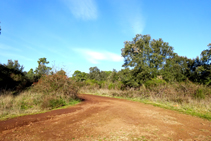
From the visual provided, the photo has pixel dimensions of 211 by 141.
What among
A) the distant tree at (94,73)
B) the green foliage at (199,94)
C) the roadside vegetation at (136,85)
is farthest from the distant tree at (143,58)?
the distant tree at (94,73)

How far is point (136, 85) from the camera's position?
20.6 meters

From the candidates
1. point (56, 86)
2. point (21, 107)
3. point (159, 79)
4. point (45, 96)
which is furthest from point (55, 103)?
point (159, 79)

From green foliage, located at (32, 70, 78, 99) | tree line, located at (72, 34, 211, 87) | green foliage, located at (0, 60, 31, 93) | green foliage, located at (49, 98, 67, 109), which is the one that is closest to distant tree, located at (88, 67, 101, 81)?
tree line, located at (72, 34, 211, 87)

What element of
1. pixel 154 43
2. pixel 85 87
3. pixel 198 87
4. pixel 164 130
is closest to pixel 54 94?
pixel 164 130

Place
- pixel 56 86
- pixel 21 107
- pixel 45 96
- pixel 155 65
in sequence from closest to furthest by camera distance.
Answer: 1. pixel 21 107
2. pixel 45 96
3. pixel 56 86
4. pixel 155 65

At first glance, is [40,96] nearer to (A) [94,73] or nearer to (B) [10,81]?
(B) [10,81]

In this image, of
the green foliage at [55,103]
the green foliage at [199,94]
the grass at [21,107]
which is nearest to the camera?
the grass at [21,107]

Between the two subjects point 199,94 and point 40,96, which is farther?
point 199,94

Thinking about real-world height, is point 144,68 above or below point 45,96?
above

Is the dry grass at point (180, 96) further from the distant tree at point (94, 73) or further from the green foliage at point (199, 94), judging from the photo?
the distant tree at point (94, 73)

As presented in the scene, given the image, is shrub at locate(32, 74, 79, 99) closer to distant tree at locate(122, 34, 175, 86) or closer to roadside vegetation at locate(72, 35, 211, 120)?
roadside vegetation at locate(72, 35, 211, 120)

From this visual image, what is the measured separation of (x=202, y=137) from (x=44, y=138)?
5257 millimetres

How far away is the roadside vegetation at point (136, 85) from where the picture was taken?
971 cm

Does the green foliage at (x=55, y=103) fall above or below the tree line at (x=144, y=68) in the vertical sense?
below
